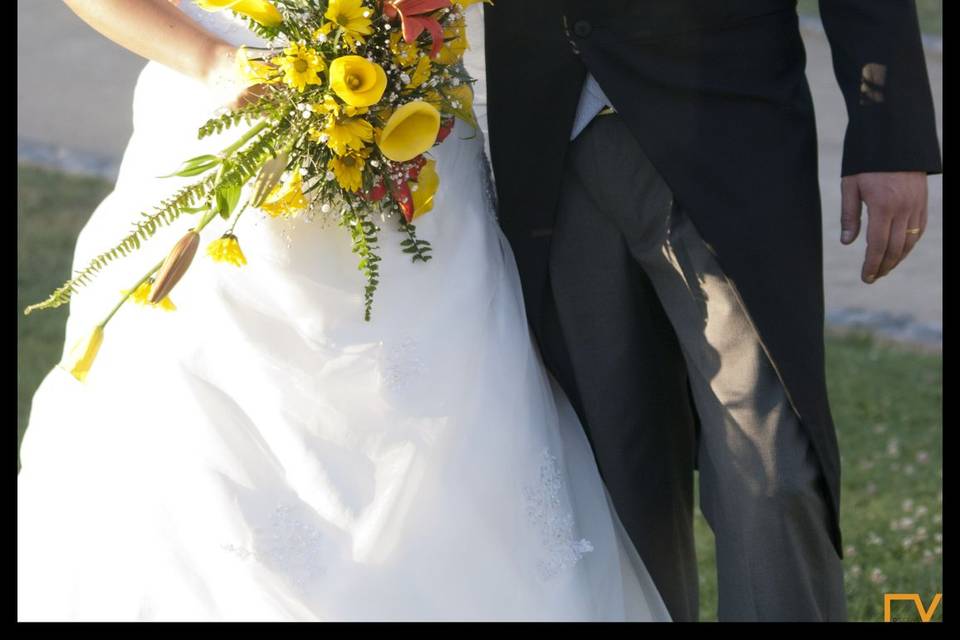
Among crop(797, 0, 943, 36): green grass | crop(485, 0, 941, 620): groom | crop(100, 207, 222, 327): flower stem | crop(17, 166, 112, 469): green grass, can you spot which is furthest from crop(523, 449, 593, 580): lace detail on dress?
crop(797, 0, 943, 36): green grass

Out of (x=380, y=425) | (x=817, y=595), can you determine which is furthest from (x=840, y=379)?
(x=380, y=425)

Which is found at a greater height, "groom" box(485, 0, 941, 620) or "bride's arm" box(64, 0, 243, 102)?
"bride's arm" box(64, 0, 243, 102)

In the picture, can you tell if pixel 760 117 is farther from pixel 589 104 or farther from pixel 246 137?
pixel 246 137

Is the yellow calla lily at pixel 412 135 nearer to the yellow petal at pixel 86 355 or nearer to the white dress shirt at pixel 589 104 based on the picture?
the white dress shirt at pixel 589 104

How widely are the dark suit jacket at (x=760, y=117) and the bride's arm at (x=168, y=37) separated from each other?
0.53 metres

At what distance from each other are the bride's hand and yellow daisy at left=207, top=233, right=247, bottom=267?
0.69 feet

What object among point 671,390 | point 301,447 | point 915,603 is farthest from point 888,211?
point 915,603

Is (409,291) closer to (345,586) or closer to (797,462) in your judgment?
(345,586)

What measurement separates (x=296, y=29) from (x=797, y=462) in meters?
1.03

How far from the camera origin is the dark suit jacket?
2137mm

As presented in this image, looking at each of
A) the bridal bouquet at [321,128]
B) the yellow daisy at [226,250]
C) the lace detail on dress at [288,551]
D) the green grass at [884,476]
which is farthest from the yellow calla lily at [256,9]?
the green grass at [884,476]

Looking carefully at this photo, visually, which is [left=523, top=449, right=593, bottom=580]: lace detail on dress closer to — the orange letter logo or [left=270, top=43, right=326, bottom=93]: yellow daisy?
[left=270, top=43, right=326, bottom=93]: yellow daisy

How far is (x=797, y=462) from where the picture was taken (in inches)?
85.0

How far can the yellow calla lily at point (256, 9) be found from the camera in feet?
6.54
